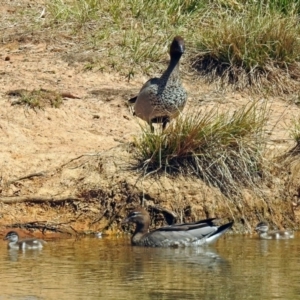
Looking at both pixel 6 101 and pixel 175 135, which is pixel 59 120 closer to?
pixel 6 101

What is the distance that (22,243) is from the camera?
10.4 meters

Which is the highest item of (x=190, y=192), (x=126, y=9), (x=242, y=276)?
(x=126, y=9)

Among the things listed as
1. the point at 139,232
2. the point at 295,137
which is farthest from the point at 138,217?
the point at 295,137

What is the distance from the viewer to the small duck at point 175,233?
35.6ft

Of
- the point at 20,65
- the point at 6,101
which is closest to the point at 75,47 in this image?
the point at 20,65

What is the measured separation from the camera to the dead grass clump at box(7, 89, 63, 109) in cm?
1328

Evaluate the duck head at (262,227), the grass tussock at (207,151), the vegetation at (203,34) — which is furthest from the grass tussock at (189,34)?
the duck head at (262,227)

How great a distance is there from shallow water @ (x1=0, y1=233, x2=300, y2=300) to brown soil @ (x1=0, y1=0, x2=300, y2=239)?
0.40 m

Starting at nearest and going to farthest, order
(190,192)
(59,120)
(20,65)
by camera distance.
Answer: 1. (190,192)
2. (59,120)
3. (20,65)

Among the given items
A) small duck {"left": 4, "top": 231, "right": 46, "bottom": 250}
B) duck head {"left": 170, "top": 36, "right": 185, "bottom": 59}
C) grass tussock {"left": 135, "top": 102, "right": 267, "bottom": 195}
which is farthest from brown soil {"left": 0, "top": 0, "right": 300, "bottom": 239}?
duck head {"left": 170, "top": 36, "right": 185, "bottom": 59}

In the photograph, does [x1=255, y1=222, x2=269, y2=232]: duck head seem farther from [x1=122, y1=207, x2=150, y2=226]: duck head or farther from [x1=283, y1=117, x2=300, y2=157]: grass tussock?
[x1=283, y1=117, x2=300, y2=157]: grass tussock

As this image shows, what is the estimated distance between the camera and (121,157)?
11.9m

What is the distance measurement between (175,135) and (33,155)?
158cm

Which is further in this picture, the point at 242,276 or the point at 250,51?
the point at 250,51
